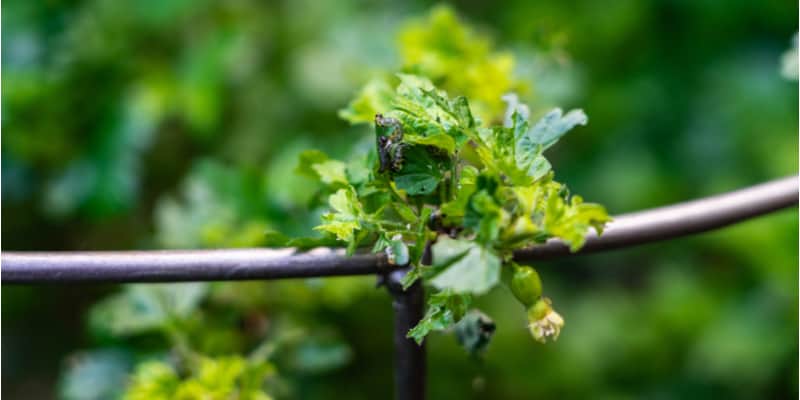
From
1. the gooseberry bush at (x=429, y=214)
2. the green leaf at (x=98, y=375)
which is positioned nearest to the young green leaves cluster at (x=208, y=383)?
the gooseberry bush at (x=429, y=214)

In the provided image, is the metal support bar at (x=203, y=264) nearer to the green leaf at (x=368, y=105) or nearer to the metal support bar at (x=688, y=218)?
the metal support bar at (x=688, y=218)

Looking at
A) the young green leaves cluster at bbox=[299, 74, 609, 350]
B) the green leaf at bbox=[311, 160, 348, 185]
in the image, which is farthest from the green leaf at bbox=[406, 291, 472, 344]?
the green leaf at bbox=[311, 160, 348, 185]

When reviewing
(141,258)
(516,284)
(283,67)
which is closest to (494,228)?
(516,284)

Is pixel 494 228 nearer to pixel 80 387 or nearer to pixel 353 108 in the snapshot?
pixel 353 108

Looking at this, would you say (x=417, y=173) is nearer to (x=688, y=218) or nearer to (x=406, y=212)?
(x=406, y=212)

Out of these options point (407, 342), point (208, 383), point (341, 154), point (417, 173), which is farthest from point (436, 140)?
point (341, 154)
